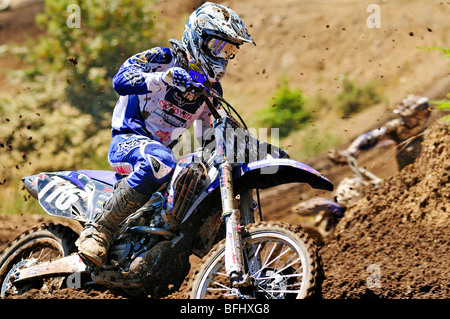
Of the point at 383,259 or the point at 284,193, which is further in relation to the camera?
the point at 284,193

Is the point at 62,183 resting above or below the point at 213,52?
below

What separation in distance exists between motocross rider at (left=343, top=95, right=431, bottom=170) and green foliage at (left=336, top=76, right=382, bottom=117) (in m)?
0.66

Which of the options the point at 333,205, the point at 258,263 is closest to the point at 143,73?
the point at 258,263

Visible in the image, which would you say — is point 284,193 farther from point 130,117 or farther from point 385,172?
point 130,117

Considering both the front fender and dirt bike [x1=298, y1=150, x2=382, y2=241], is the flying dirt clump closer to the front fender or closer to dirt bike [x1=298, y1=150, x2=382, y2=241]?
dirt bike [x1=298, y1=150, x2=382, y2=241]

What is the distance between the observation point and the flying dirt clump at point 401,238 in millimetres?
4941

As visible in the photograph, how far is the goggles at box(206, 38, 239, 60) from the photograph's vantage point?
468cm

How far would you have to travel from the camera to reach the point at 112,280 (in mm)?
4855

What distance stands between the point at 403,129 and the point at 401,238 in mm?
2284

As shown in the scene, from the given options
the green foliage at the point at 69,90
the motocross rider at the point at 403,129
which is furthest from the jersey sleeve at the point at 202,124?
the green foliage at the point at 69,90

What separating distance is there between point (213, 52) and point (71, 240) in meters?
2.43

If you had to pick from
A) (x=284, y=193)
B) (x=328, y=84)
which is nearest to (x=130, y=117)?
(x=284, y=193)

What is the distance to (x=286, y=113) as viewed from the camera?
30.2 feet

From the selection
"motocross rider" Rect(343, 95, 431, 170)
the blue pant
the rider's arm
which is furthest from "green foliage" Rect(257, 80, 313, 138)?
the blue pant
